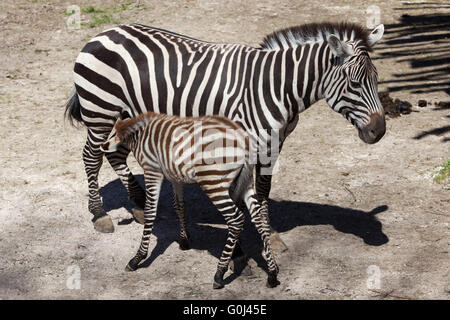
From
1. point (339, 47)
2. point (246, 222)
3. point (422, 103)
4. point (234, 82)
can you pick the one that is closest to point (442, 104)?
point (422, 103)

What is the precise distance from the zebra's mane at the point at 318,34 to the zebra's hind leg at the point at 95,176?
2492mm

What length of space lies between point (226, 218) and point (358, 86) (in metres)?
2.07

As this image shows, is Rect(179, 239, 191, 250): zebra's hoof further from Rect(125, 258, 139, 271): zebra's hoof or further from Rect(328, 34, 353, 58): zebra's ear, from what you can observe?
Rect(328, 34, 353, 58): zebra's ear

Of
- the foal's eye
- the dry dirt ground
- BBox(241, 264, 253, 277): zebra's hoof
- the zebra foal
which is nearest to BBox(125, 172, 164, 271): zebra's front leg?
the zebra foal

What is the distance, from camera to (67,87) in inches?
495

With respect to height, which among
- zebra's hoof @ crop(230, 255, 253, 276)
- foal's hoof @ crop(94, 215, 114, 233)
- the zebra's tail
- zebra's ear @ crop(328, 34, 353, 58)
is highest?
zebra's ear @ crop(328, 34, 353, 58)

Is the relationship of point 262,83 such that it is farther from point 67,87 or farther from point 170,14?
point 170,14

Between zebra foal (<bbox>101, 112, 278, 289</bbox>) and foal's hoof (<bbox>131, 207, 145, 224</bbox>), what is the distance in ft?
3.23

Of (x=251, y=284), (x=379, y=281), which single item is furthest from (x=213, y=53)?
(x=379, y=281)

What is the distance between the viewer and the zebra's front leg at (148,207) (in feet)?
24.5

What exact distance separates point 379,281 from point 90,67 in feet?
14.0

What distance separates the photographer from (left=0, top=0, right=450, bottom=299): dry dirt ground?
7391 mm

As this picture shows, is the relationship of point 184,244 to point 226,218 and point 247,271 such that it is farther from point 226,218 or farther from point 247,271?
point 226,218

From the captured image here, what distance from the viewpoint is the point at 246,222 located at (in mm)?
8844
